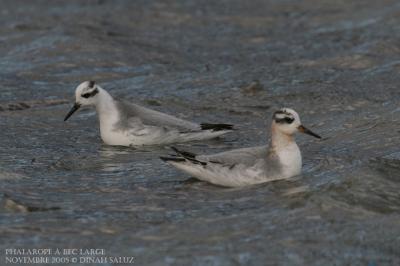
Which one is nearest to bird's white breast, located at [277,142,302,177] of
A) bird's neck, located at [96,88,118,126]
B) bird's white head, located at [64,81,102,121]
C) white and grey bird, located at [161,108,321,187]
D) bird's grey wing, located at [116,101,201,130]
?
white and grey bird, located at [161,108,321,187]

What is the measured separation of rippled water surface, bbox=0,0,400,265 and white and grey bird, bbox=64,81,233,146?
0.71 ft

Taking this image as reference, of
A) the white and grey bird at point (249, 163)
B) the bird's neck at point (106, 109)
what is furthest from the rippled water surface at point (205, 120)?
the bird's neck at point (106, 109)

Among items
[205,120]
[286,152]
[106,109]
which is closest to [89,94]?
[106,109]

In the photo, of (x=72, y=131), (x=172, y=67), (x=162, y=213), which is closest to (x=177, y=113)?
(x=72, y=131)

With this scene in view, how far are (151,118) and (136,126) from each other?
30 cm

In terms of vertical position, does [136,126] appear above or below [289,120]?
below

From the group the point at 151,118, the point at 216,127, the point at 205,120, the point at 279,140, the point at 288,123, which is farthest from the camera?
the point at 205,120

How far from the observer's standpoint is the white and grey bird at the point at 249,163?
12102 mm

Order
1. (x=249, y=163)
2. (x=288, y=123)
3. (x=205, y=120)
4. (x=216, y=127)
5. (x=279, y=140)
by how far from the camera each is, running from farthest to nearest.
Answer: (x=205, y=120), (x=216, y=127), (x=288, y=123), (x=279, y=140), (x=249, y=163)

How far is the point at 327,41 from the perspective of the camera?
22891 millimetres

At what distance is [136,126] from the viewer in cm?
1507

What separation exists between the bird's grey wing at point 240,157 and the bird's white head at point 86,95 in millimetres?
3603

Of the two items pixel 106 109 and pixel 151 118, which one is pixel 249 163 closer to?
pixel 151 118

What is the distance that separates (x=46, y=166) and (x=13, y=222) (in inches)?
107
